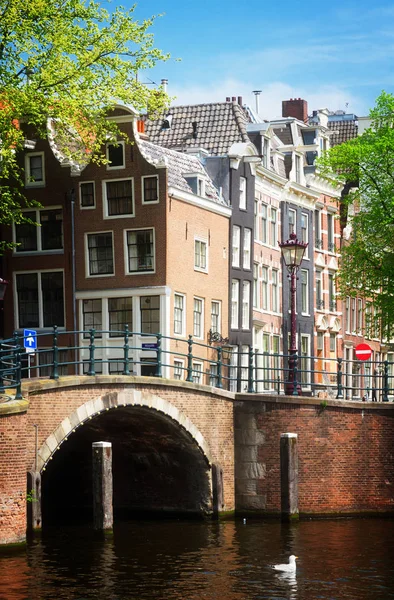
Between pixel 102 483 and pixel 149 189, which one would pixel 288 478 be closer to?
pixel 102 483

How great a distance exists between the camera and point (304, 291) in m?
52.5

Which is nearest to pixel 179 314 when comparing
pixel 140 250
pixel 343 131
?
pixel 140 250

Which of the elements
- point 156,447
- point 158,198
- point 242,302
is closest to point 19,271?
point 158,198

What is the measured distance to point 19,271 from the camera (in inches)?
1673

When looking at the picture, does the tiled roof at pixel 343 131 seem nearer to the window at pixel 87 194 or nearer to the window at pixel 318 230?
the window at pixel 318 230

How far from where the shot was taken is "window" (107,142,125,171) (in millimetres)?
41031

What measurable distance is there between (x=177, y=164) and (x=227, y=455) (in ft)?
51.1

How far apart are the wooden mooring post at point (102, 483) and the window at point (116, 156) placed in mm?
17458

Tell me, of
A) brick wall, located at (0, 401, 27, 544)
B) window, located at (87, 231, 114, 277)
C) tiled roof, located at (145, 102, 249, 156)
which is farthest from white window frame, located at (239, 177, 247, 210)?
brick wall, located at (0, 401, 27, 544)

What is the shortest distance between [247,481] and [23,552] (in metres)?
8.37

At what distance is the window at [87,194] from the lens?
41.6 m

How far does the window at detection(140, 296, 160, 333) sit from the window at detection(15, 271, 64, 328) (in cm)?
271

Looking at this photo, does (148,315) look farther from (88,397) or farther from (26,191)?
(88,397)

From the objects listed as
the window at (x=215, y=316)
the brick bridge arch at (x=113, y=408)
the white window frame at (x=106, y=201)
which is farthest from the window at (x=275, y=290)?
the brick bridge arch at (x=113, y=408)
